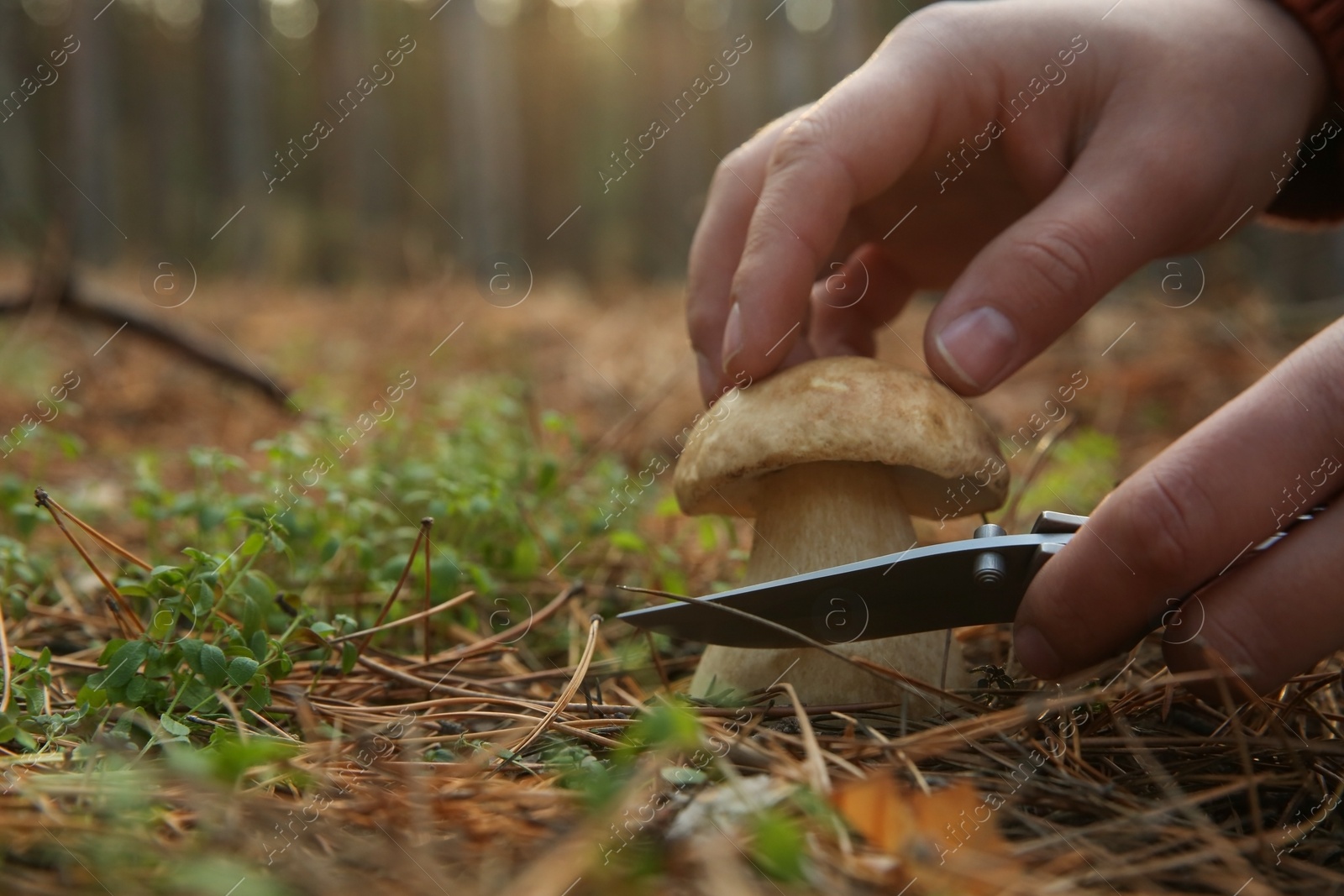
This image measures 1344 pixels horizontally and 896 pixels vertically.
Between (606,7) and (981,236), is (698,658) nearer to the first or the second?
(981,236)

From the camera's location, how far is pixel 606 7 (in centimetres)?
2342

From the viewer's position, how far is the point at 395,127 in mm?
26688

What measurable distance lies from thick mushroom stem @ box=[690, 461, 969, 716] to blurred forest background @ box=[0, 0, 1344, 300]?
7.22ft

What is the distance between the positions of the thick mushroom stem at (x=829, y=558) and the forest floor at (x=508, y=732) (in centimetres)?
8

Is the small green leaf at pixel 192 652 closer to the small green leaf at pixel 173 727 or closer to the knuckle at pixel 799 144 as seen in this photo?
the small green leaf at pixel 173 727

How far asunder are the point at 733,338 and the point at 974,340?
46 centimetres

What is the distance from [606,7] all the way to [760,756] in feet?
82.8

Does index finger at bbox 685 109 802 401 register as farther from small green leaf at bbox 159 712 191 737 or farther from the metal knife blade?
small green leaf at bbox 159 712 191 737

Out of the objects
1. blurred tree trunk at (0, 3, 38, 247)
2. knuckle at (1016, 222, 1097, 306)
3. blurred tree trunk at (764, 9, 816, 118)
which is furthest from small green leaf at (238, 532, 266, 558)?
blurred tree trunk at (0, 3, 38, 247)

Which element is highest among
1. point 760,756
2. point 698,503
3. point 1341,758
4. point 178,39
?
point 178,39

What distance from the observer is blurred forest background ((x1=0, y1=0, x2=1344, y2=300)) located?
12586mm

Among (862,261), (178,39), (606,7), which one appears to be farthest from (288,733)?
(178,39)

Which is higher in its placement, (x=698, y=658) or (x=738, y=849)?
(x=738, y=849)

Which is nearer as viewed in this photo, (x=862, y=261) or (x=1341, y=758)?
(x=1341, y=758)
